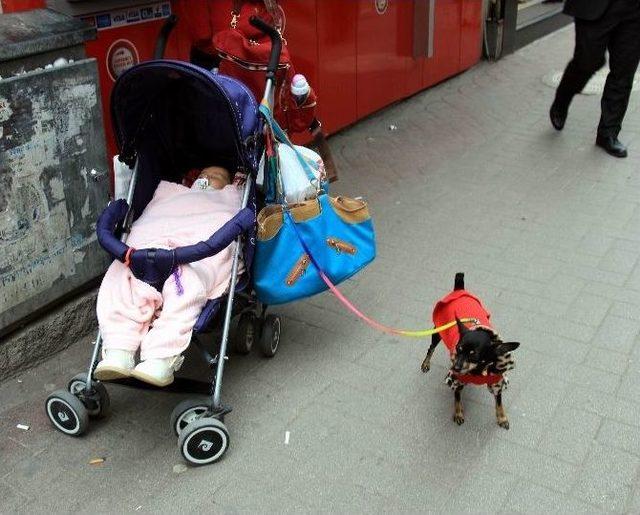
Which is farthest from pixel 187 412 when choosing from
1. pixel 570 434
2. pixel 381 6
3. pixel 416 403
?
pixel 381 6

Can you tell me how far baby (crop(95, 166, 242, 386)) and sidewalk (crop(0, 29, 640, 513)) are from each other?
0.51 meters

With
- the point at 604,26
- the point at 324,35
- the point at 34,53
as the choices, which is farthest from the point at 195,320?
the point at 604,26

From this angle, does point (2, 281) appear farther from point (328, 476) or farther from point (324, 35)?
point (324, 35)

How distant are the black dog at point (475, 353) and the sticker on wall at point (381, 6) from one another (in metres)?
4.25

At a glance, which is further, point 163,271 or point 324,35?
point 324,35

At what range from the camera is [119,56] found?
171 inches

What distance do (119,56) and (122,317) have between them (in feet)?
6.19

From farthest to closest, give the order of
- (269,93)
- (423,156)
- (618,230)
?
(423,156) < (618,230) < (269,93)

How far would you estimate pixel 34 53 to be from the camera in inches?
136

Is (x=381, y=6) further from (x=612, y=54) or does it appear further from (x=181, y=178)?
(x=181, y=178)

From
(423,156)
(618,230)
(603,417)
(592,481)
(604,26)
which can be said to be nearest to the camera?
(592,481)

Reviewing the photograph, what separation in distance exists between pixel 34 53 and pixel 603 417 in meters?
3.02

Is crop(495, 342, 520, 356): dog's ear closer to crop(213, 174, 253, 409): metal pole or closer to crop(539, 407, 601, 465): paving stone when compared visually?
crop(539, 407, 601, 465): paving stone

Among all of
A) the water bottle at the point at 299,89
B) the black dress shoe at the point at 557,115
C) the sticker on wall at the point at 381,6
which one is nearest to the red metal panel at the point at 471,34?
the sticker on wall at the point at 381,6
